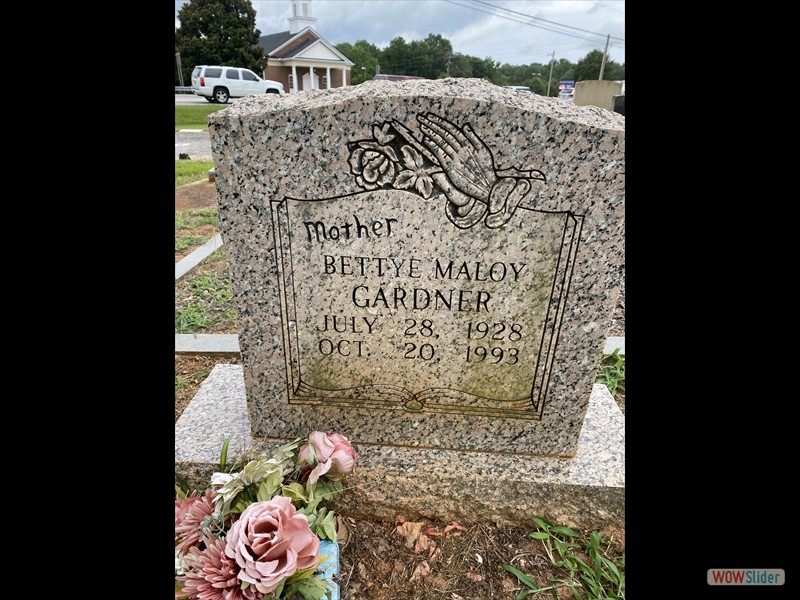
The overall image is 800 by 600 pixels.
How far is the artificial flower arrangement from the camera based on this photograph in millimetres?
1416

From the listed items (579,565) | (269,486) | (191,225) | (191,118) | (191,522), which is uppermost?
(191,118)

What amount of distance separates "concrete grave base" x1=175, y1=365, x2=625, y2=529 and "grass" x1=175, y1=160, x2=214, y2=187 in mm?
6549

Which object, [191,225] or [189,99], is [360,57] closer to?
[189,99]

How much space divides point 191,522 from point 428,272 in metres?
1.26

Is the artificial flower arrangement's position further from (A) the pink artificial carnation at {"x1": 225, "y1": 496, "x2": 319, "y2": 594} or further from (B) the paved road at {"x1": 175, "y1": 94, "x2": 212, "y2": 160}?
(B) the paved road at {"x1": 175, "y1": 94, "x2": 212, "y2": 160}

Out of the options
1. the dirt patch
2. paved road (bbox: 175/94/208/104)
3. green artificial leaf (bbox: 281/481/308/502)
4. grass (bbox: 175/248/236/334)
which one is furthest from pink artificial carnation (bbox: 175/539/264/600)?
paved road (bbox: 175/94/208/104)

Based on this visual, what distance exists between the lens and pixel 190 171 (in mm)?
8883

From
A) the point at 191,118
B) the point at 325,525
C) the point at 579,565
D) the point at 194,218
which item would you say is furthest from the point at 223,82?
the point at 579,565

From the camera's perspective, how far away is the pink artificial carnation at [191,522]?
5.46ft

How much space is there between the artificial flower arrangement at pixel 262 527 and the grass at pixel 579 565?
0.83 m

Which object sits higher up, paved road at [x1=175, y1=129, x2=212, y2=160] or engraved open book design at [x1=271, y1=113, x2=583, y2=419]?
paved road at [x1=175, y1=129, x2=212, y2=160]

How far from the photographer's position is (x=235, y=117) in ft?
5.34
